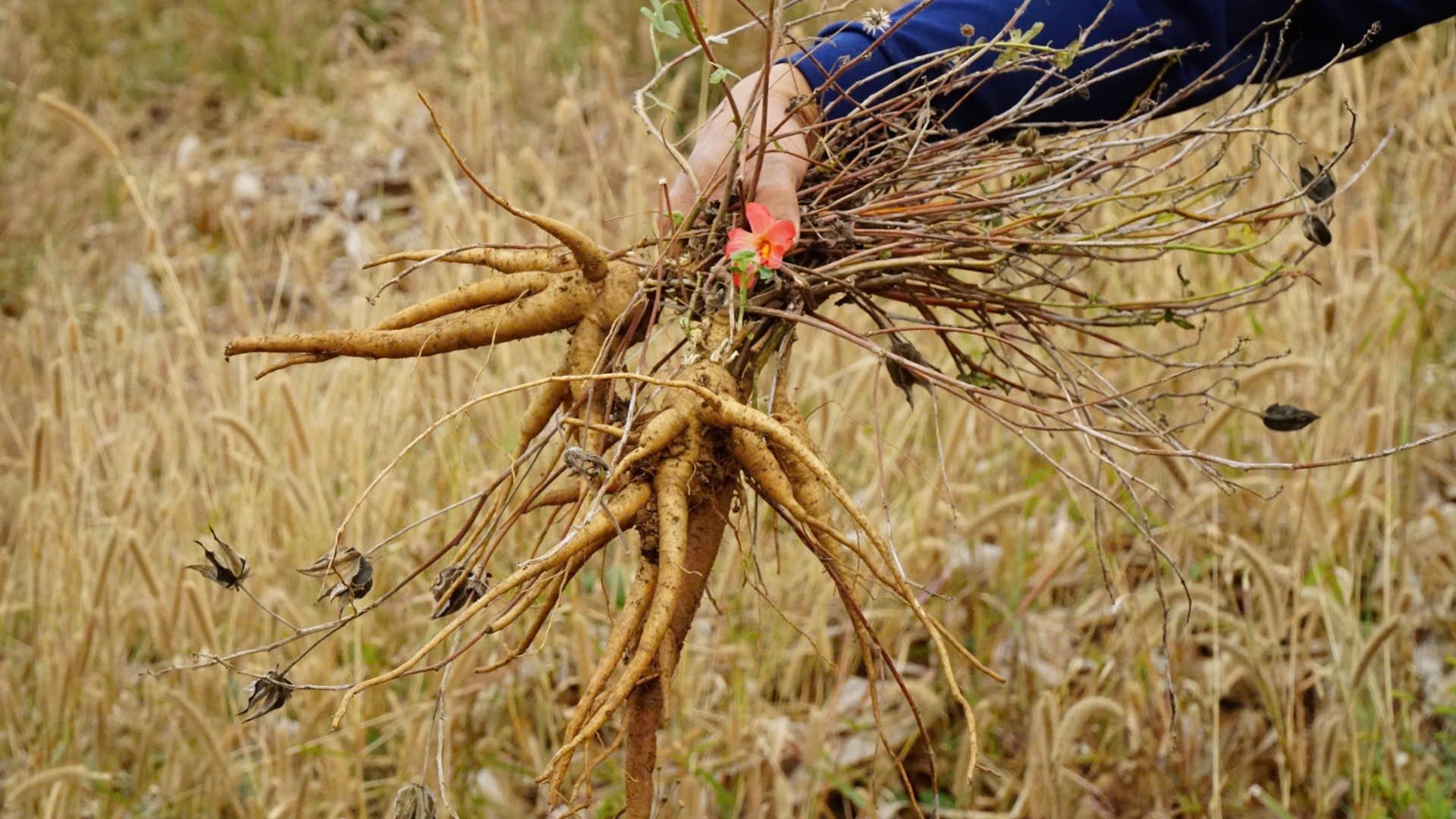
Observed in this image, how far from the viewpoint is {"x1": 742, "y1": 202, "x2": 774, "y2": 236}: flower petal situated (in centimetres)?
97

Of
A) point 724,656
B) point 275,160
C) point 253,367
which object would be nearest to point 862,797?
point 724,656

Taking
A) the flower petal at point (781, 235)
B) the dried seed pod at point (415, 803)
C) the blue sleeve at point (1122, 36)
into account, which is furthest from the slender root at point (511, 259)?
the dried seed pod at point (415, 803)

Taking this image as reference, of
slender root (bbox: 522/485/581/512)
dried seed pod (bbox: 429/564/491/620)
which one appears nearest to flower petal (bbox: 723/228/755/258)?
slender root (bbox: 522/485/581/512)

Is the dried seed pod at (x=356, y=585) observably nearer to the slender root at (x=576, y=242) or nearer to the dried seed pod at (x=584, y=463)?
the dried seed pod at (x=584, y=463)

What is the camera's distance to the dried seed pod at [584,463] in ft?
2.86

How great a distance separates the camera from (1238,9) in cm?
134

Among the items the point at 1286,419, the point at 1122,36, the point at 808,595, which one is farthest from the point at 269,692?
the point at 808,595

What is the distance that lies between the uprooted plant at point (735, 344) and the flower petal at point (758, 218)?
36 mm

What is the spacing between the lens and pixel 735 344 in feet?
3.29

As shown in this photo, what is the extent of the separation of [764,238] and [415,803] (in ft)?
1.68

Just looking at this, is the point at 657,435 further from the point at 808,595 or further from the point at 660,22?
the point at 808,595

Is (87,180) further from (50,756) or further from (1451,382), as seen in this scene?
(1451,382)

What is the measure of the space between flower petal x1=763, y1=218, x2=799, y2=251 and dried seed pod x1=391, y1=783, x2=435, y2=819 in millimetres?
498

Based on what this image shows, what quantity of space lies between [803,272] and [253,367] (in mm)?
1935
